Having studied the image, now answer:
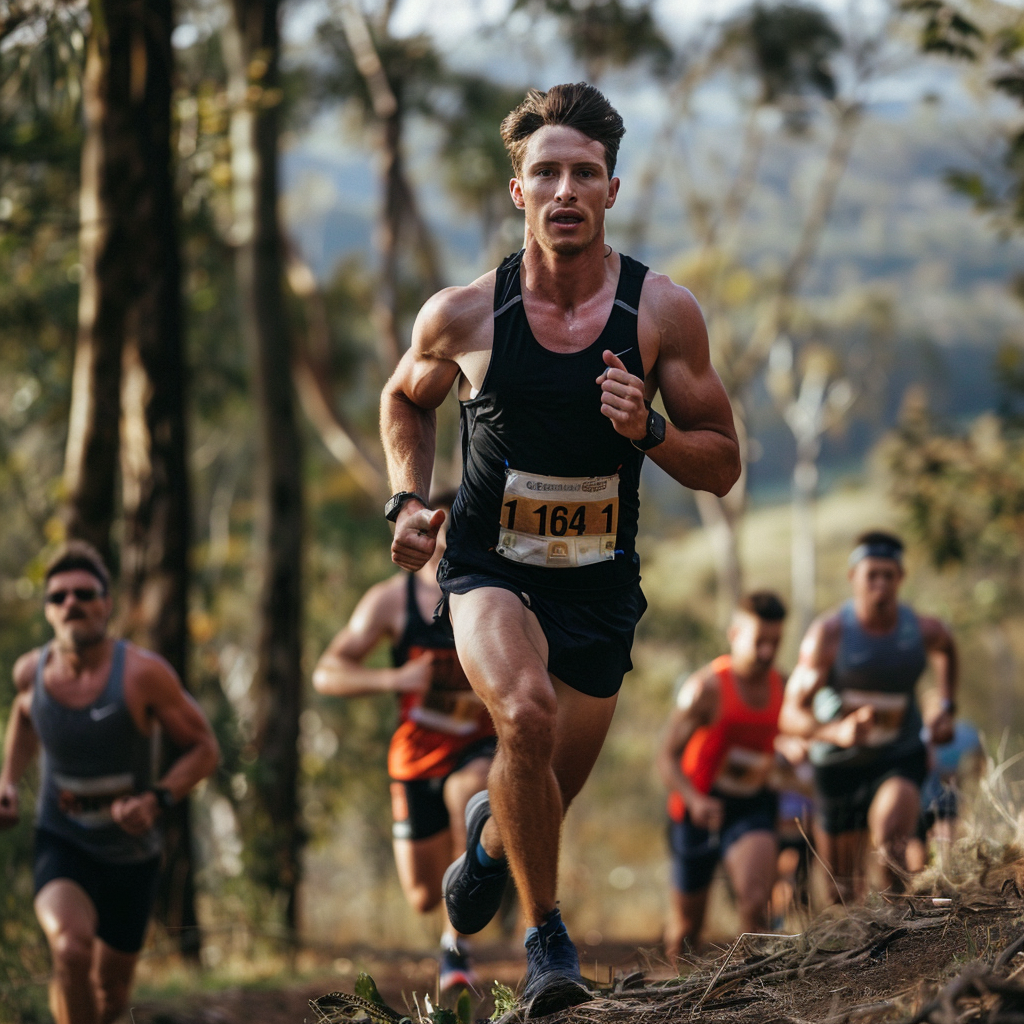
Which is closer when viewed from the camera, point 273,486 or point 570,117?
point 570,117

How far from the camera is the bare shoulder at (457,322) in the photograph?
14.1 feet

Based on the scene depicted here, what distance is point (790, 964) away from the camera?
4105mm

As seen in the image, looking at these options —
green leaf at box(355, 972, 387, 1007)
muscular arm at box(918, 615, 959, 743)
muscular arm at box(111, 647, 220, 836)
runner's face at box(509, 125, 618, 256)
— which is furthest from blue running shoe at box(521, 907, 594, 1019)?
muscular arm at box(918, 615, 959, 743)

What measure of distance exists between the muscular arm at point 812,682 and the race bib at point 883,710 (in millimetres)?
64

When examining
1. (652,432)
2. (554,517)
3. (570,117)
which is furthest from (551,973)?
(570,117)

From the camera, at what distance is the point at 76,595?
6.40m

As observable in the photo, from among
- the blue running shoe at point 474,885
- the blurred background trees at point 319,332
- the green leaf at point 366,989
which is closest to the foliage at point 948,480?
the blurred background trees at point 319,332

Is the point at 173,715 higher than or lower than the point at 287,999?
higher

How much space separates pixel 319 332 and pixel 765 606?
585 inches

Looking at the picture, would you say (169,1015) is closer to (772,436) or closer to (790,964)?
(790,964)

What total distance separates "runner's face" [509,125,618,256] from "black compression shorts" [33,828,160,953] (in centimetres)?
365

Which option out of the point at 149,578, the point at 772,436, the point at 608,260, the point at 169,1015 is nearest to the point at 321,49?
the point at 149,578

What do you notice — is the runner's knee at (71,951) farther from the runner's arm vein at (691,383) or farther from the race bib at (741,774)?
the race bib at (741,774)

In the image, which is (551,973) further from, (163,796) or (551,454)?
(163,796)
